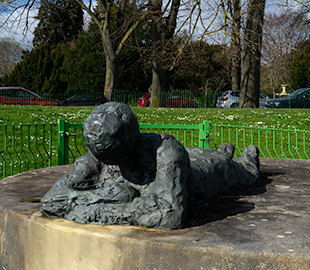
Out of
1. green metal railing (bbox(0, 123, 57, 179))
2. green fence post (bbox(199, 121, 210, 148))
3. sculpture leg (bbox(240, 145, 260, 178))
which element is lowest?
green metal railing (bbox(0, 123, 57, 179))

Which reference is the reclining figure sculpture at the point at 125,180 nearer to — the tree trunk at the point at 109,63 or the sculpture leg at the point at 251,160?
the sculpture leg at the point at 251,160

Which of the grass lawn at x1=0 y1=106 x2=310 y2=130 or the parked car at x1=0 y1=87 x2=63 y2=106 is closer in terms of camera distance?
the grass lawn at x1=0 y1=106 x2=310 y2=130

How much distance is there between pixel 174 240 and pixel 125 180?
2.23 ft

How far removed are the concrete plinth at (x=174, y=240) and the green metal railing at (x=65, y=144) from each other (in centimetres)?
283

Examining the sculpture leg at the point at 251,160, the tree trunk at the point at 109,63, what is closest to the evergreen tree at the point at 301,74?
the tree trunk at the point at 109,63

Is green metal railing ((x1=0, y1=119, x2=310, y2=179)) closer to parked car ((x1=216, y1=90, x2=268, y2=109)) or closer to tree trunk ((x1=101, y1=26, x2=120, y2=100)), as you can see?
tree trunk ((x1=101, y1=26, x2=120, y2=100))

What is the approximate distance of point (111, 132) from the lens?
88.0 inches

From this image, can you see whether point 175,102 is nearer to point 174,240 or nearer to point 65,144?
point 65,144

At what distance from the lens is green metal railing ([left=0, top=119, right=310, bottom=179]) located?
6020 mm

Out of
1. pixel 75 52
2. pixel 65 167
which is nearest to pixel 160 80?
pixel 75 52

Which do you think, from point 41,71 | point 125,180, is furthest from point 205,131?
point 41,71

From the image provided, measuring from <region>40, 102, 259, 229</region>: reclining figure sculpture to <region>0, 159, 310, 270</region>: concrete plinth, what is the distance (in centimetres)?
9

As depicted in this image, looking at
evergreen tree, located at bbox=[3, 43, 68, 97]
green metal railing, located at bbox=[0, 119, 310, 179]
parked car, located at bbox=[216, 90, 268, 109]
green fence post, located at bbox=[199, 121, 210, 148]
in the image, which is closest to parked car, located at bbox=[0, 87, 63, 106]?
green metal railing, located at bbox=[0, 119, 310, 179]

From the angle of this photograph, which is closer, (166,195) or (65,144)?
(166,195)
